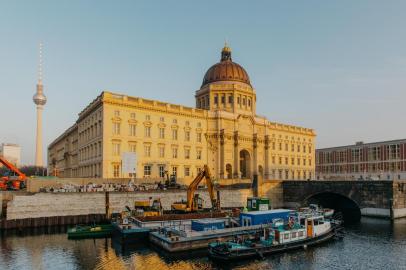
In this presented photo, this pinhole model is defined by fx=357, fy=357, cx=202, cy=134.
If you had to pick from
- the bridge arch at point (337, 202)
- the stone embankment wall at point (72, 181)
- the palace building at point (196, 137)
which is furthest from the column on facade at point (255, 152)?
the stone embankment wall at point (72, 181)

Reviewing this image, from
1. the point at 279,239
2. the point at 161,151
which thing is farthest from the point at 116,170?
the point at 279,239

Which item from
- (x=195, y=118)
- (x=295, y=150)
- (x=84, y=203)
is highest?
(x=195, y=118)

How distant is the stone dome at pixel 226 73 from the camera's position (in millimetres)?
119812

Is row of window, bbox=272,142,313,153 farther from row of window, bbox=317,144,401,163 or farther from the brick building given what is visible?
row of window, bbox=317,144,401,163

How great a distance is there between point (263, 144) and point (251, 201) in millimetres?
55620

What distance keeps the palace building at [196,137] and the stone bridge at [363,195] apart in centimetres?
2443

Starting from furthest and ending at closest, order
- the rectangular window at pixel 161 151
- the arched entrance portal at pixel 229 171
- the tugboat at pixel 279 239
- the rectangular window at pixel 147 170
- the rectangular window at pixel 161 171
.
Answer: the arched entrance portal at pixel 229 171 < the rectangular window at pixel 161 151 < the rectangular window at pixel 161 171 < the rectangular window at pixel 147 170 < the tugboat at pixel 279 239

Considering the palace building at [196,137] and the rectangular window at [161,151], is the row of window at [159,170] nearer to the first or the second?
the palace building at [196,137]

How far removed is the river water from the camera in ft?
119

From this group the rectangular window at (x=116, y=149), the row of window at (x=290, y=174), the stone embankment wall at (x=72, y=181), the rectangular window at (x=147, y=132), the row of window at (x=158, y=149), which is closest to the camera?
the stone embankment wall at (x=72, y=181)

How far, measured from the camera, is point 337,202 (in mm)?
90000

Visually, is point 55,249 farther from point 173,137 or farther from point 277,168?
point 277,168

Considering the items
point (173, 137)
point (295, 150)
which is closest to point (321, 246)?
point (173, 137)

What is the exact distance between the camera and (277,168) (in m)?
121
